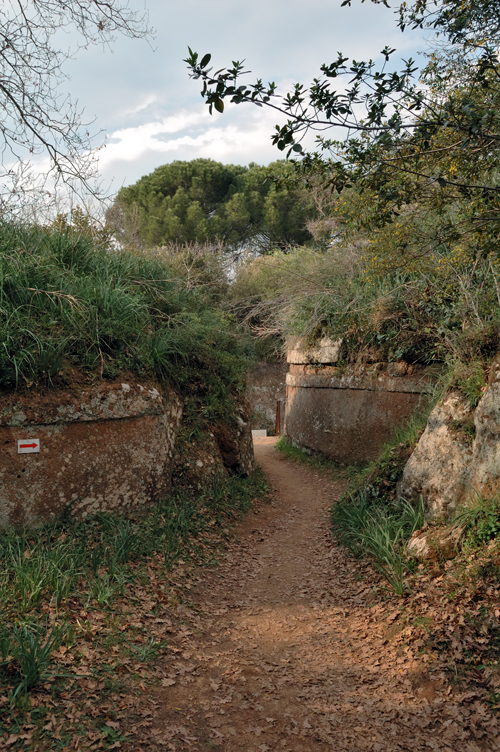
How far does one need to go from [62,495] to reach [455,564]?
4.01 metres

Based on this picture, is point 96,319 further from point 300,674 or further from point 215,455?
point 300,674

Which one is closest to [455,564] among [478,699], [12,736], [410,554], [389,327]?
[410,554]

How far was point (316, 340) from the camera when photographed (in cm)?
1112

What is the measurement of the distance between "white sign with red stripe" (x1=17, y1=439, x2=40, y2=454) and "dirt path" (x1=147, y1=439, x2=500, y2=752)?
230cm

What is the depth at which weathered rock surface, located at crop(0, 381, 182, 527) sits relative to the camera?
5.19 meters

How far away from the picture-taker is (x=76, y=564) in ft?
15.5

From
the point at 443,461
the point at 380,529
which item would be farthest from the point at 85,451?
the point at 443,461

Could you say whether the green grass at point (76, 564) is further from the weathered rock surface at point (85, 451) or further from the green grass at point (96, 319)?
the green grass at point (96, 319)

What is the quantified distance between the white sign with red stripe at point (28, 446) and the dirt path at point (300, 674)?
2.30 metres

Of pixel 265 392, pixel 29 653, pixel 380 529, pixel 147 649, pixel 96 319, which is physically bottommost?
pixel 147 649

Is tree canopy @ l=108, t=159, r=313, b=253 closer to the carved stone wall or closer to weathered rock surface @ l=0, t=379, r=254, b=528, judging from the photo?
the carved stone wall

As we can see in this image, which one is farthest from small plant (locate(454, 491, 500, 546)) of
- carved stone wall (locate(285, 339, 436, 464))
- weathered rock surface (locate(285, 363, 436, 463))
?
carved stone wall (locate(285, 339, 436, 464))

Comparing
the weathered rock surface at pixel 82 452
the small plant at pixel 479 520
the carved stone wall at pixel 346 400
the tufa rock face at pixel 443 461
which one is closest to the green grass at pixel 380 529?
the tufa rock face at pixel 443 461

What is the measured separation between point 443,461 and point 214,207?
18745 mm
